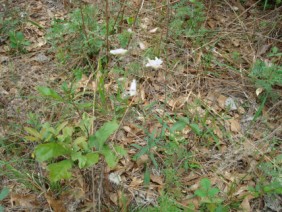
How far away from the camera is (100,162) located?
162 cm

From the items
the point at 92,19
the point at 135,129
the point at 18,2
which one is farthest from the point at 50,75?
the point at 18,2

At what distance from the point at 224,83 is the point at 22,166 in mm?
1445

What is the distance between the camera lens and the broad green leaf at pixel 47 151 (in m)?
1.25

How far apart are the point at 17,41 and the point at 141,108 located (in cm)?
110

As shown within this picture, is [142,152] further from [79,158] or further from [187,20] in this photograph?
[187,20]

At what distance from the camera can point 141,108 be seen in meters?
2.03

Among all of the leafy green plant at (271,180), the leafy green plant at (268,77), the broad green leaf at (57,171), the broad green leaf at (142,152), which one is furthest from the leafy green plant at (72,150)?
the leafy green plant at (268,77)

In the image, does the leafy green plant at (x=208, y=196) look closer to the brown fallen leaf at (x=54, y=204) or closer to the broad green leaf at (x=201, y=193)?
the broad green leaf at (x=201, y=193)

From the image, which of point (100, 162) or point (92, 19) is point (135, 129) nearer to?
point (100, 162)

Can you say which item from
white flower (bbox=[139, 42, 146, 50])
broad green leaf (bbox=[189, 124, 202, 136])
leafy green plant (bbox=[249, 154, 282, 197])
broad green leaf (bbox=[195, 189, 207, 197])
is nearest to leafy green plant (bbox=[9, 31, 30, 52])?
white flower (bbox=[139, 42, 146, 50])

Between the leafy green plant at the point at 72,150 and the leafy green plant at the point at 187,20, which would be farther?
the leafy green plant at the point at 187,20

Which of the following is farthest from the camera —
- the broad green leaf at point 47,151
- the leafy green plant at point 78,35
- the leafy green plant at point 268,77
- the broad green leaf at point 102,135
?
the leafy green plant at point 78,35

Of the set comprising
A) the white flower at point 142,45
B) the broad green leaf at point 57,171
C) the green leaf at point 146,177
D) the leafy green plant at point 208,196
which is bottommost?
the green leaf at point 146,177

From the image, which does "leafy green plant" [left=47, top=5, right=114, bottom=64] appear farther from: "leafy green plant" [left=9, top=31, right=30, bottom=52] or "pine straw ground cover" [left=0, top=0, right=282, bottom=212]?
"leafy green plant" [left=9, top=31, right=30, bottom=52]
